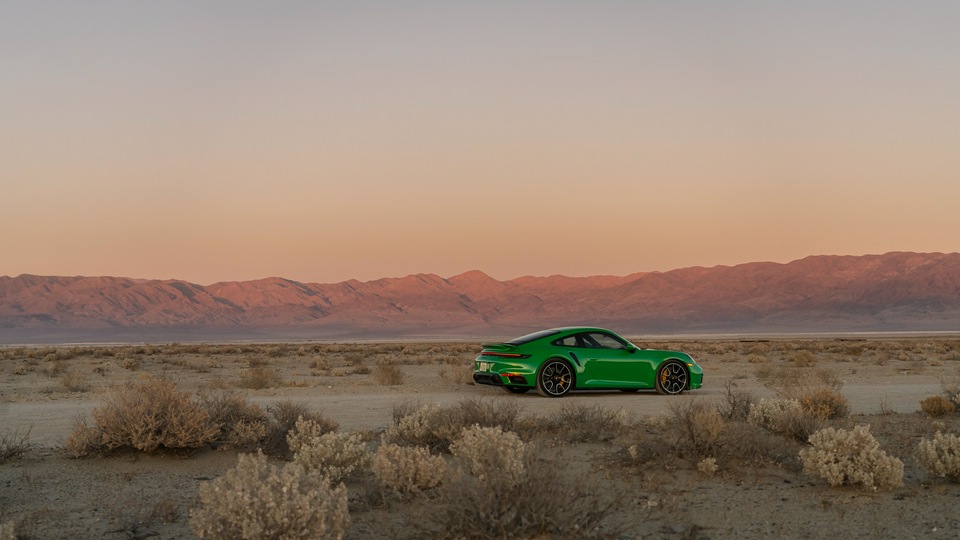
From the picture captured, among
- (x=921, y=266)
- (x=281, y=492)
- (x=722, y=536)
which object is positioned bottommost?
(x=722, y=536)

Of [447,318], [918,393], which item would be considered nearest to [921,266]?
[447,318]

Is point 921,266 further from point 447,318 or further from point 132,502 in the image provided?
point 132,502

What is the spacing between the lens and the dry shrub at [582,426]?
35.8 ft

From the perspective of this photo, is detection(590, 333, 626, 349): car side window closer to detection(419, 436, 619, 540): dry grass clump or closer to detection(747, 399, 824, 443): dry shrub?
detection(747, 399, 824, 443): dry shrub

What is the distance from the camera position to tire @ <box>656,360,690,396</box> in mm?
18906

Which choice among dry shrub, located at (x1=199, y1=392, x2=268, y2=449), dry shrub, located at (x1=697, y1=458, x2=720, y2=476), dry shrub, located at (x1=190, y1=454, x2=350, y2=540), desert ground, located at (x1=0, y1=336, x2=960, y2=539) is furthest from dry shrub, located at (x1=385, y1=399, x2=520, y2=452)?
dry shrub, located at (x1=190, y1=454, x2=350, y2=540)

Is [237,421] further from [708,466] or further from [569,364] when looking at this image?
[569,364]

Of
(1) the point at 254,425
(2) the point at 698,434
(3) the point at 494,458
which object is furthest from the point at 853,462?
(1) the point at 254,425

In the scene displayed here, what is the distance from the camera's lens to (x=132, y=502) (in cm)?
828

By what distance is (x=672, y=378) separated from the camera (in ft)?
62.5

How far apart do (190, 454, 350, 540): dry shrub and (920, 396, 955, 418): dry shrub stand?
1131 centimetres

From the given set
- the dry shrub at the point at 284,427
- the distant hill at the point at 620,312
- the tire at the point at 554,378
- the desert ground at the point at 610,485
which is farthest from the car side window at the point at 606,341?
the distant hill at the point at 620,312

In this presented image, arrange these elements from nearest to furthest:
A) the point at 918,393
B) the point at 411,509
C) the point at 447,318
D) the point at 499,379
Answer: the point at 411,509
the point at 499,379
the point at 918,393
the point at 447,318

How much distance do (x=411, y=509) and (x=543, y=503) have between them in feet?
5.58
